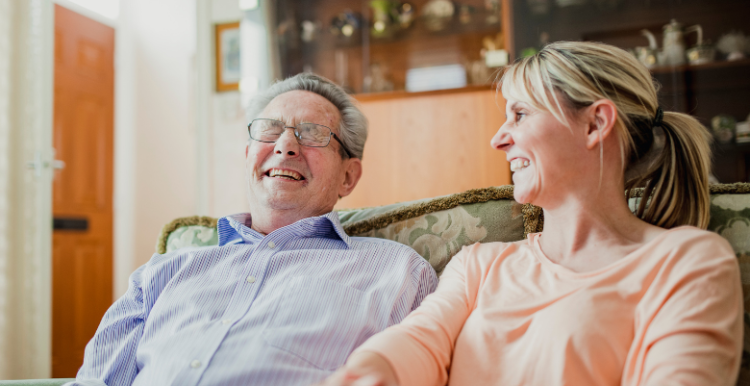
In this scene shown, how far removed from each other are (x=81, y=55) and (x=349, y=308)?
3.94m

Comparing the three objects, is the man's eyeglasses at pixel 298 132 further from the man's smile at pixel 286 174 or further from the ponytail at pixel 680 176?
the ponytail at pixel 680 176

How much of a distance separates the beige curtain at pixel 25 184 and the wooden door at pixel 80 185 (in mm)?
1111

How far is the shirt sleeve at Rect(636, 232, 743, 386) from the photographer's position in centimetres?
70

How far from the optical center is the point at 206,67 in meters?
3.73

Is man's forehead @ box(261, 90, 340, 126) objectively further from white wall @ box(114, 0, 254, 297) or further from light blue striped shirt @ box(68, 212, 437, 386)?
white wall @ box(114, 0, 254, 297)

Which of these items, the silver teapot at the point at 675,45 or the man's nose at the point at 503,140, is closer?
the man's nose at the point at 503,140

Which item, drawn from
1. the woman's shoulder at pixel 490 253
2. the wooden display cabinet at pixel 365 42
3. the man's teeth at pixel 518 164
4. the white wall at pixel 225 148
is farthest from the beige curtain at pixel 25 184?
the man's teeth at pixel 518 164

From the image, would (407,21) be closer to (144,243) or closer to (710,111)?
(710,111)

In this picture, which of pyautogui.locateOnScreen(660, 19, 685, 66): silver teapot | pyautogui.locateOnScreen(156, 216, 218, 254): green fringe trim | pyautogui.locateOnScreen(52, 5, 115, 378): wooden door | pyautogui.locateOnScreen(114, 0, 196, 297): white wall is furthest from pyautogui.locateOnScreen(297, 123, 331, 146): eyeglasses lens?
pyautogui.locateOnScreen(114, 0, 196, 297): white wall

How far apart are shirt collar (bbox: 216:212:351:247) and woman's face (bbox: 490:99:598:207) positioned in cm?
47

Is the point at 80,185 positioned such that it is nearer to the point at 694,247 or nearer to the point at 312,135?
the point at 312,135

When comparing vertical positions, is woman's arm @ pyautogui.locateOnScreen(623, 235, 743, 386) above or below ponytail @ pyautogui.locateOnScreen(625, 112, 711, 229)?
below

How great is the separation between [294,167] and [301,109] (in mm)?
168

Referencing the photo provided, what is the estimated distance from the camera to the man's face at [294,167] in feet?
4.50
